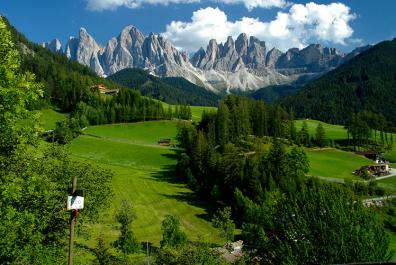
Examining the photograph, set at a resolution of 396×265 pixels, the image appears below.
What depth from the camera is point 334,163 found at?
12725 centimetres

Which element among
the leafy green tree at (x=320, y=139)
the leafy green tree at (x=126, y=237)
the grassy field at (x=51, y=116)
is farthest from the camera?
the grassy field at (x=51, y=116)

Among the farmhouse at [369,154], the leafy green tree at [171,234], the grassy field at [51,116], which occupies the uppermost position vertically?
the grassy field at [51,116]

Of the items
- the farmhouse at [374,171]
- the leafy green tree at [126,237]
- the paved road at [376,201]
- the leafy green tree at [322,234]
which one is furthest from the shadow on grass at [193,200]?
the leafy green tree at [322,234]

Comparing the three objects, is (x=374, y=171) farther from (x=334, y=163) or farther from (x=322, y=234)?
(x=322, y=234)

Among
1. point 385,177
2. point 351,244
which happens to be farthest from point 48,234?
point 385,177

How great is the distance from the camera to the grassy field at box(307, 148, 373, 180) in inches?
4419

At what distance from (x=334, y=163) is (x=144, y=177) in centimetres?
6001

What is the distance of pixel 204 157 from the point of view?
115m

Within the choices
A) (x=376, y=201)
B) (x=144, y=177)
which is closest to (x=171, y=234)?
(x=144, y=177)

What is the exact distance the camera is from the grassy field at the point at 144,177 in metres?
77.1

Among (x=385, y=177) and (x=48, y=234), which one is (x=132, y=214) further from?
(x=385, y=177)

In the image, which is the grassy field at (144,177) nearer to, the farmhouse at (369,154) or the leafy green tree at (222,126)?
the leafy green tree at (222,126)

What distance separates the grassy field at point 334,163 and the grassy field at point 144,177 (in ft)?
130

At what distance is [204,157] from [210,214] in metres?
29.2
